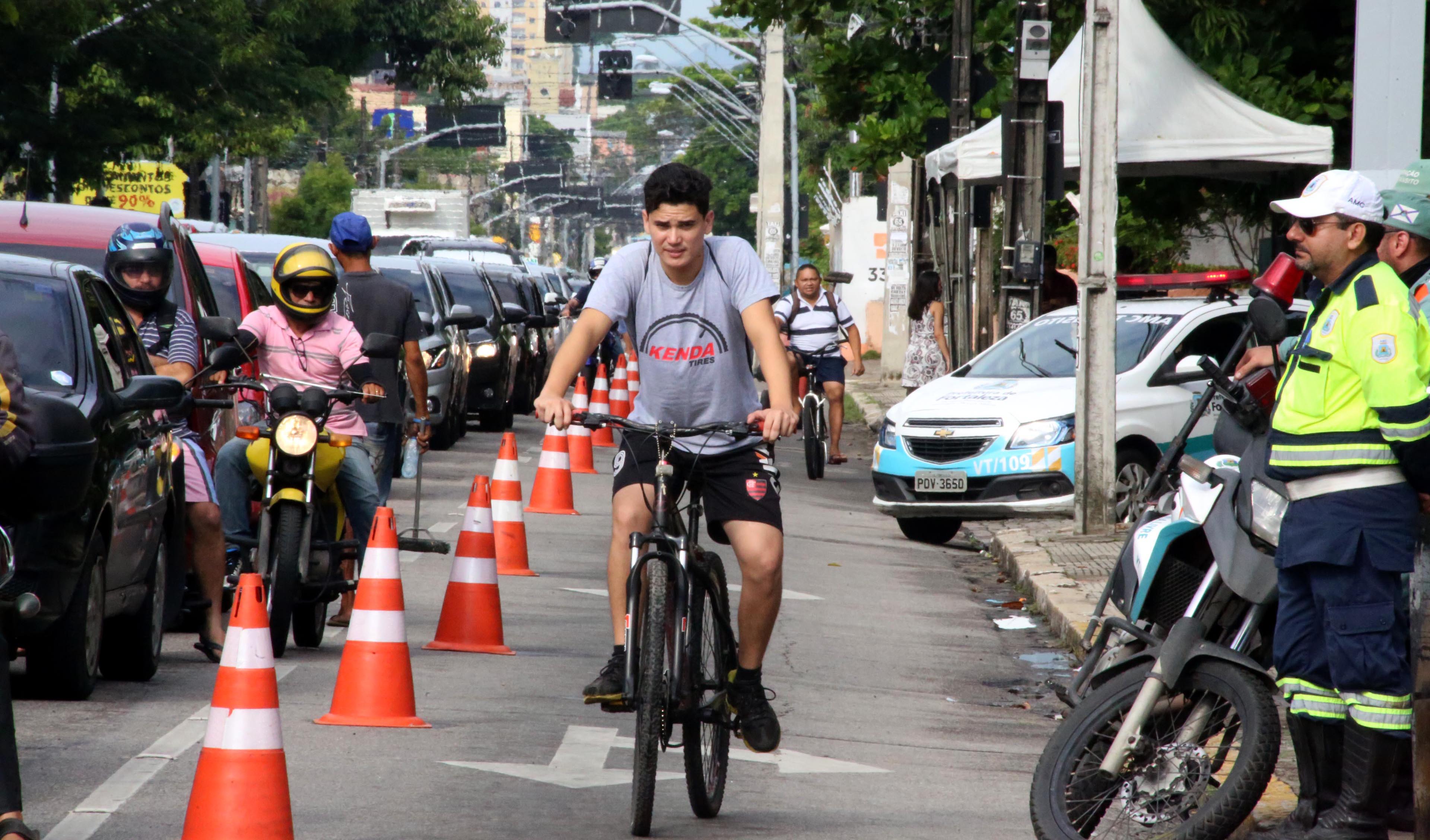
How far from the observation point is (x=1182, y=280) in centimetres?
1527

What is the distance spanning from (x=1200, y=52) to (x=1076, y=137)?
→ 5.09ft

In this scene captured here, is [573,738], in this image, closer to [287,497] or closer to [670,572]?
[670,572]

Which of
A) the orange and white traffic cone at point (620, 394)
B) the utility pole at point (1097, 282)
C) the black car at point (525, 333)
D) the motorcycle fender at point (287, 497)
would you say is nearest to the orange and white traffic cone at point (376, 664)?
the motorcycle fender at point (287, 497)

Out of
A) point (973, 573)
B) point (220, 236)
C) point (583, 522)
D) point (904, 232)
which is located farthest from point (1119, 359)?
point (904, 232)

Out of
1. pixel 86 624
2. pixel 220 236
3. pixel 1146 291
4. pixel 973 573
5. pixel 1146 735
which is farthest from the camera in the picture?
pixel 1146 291

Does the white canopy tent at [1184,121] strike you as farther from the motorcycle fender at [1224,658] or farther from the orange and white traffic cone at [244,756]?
the orange and white traffic cone at [244,756]

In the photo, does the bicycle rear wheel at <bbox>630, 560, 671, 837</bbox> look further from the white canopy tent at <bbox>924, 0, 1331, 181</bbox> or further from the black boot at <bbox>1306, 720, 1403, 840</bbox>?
the white canopy tent at <bbox>924, 0, 1331, 181</bbox>

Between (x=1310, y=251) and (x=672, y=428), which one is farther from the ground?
(x=1310, y=251)

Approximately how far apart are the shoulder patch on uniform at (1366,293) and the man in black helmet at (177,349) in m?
5.10

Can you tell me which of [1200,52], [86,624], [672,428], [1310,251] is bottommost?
[86,624]

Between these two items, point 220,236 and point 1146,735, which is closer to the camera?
point 1146,735

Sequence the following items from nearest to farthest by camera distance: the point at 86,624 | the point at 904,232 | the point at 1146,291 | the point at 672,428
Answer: the point at 672,428 < the point at 86,624 < the point at 1146,291 < the point at 904,232

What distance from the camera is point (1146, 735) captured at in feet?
18.4

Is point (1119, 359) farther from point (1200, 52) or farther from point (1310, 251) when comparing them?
point (1310, 251)
